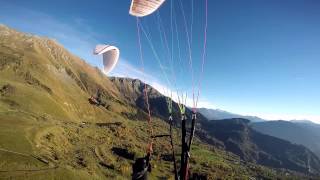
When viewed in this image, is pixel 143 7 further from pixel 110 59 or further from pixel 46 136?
pixel 46 136

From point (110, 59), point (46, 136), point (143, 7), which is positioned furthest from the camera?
point (46, 136)

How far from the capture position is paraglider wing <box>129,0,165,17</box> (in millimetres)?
14867

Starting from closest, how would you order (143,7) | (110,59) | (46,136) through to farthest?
(143,7), (110,59), (46,136)

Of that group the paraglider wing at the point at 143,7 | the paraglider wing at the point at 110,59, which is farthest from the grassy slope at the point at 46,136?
the paraglider wing at the point at 143,7

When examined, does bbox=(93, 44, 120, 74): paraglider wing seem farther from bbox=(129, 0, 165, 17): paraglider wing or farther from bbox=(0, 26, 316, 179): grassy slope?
bbox=(129, 0, 165, 17): paraglider wing

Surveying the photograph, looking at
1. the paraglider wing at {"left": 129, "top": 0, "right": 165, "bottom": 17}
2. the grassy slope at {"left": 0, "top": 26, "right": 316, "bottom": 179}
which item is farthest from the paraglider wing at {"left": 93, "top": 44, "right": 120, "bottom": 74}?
the paraglider wing at {"left": 129, "top": 0, "right": 165, "bottom": 17}

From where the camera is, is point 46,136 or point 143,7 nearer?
point 143,7

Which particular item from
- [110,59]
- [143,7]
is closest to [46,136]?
[110,59]

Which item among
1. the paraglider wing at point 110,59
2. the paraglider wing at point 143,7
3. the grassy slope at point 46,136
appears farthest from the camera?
the grassy slope at point 46,136

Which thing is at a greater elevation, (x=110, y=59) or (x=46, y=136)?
(x=110, y=59)

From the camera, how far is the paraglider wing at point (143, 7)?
48.8ft

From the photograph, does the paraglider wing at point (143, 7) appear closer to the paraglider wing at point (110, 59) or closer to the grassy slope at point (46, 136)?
the paraglider wing at point (110, 59)

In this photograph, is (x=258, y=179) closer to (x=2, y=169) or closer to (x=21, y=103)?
(x=21, y=103)

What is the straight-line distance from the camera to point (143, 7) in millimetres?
15055
